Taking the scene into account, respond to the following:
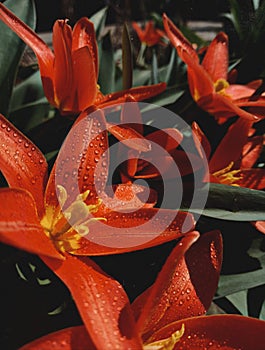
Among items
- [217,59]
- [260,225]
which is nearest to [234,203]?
[260,225]

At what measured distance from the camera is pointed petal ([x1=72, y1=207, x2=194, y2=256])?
0.40 metres

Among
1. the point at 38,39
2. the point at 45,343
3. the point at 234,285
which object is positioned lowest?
the point at 234,285

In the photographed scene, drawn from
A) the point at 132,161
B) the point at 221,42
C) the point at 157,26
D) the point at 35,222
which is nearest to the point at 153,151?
the point at 132,161

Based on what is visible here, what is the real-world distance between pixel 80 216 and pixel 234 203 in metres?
0.12

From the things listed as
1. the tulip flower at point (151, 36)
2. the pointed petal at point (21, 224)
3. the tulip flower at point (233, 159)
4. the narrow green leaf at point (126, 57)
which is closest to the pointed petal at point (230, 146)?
the tulip flower at point (233, 159)

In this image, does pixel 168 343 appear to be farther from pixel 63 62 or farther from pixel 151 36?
pixel 151 36

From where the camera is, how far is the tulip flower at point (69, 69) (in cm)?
49

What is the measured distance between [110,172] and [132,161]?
0.09ft

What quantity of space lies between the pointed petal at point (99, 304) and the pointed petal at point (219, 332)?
0.05 m

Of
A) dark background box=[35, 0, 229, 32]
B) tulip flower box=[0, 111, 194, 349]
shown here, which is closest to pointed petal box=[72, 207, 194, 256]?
tulip flower box=[0, 111, 194, 349]

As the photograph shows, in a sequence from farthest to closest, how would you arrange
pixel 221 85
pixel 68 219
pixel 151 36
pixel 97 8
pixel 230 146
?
pixel 151 36
pixel 97 8
pixel 221 85
pixel 230 146
pixel 68 219

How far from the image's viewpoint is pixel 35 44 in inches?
20.9

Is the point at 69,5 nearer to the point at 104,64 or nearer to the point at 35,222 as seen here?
the point at 104,64

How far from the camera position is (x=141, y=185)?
19.1 inches
